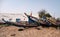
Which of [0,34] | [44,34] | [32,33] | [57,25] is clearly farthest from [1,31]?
[57,25]

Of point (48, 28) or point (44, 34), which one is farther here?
point (48, 28)

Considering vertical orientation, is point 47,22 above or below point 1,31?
above

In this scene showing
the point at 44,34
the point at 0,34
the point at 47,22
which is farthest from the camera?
the point at 47,22

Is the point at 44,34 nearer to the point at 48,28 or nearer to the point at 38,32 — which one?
the point at 38,32

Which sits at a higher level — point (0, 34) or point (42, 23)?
point (42, 23)

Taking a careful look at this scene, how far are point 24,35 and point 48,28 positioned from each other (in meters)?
3.16

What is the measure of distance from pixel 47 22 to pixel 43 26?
0.67m

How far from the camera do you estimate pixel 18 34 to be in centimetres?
1510

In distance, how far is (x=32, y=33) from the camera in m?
15.0

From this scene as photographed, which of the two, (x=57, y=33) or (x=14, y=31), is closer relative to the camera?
(x=57, y=33)

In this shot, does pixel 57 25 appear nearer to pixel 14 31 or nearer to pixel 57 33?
pixel 57 33

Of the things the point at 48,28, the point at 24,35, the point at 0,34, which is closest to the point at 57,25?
the point at 48,28

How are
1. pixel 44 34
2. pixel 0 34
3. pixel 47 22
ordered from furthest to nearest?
pixel 47 22, pixel 0 34, pixel 44 34

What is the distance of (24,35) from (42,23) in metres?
3.22
